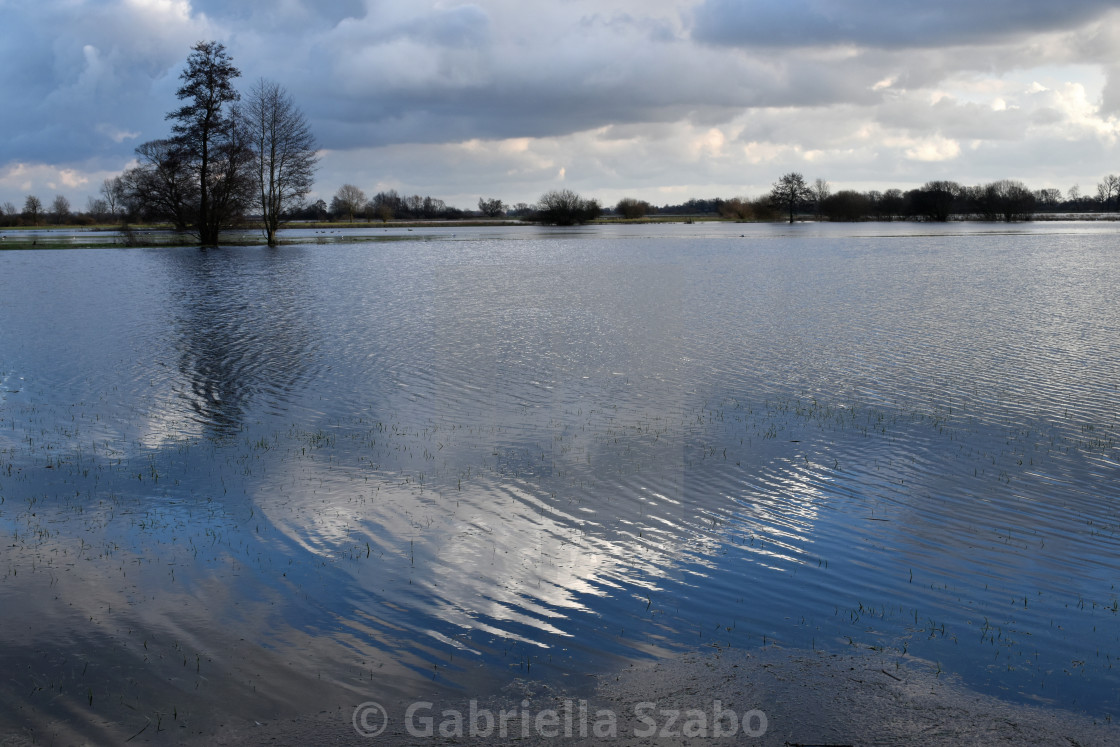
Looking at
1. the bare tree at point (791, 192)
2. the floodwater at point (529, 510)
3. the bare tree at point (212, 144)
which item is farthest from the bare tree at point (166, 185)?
the bare tree at point (791, 192)

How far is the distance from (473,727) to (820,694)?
242 centimetres

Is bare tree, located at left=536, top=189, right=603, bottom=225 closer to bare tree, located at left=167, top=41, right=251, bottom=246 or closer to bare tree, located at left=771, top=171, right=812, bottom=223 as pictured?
bare tree, located at left=771, top=171, right=812, bottom=223

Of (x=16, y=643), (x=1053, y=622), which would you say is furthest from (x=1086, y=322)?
(x=16, y=643)

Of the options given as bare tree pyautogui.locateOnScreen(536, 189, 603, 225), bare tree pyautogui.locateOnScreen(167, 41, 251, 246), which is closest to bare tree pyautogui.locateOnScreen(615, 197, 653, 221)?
bare tree pyautogui.locateOnScreen(536, 189, 603, 225)

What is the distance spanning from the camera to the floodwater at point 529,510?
640 centimetres

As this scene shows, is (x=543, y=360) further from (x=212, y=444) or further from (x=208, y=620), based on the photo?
(x=208, y=620)

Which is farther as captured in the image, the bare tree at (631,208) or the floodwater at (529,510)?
the bare tree at (631,208)

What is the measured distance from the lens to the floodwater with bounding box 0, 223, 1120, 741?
6.40 m

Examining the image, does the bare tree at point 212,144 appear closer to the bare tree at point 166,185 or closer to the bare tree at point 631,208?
the bare tree at point 166,185

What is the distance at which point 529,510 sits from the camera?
9852 mm

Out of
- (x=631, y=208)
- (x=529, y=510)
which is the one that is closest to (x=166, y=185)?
(x=529, y=510)

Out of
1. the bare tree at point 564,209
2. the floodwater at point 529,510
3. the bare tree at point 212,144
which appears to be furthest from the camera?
the bare tree at point 564,209

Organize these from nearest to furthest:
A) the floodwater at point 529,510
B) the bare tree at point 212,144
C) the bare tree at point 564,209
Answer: the floodwater at point 529,510 → the bare tree at point 212,144 → the bare tree at point 564,209

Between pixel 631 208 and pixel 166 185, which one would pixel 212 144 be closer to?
pixel 166 185
